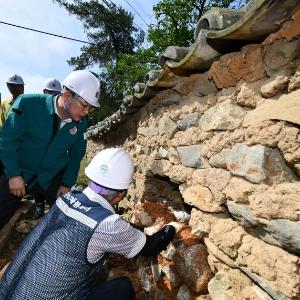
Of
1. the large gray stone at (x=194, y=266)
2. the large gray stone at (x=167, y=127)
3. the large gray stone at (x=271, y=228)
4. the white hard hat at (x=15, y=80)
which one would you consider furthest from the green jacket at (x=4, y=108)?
the large gray stone at (x=271, y=228)

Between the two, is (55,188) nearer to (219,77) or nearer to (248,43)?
(219,77)

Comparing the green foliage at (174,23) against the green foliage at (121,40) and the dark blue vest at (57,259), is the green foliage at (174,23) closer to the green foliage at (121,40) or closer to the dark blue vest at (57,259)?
the green foliage at (121,40)

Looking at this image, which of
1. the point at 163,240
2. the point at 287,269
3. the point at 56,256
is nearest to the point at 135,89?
the point at 163,240

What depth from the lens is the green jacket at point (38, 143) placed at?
11.1 feet

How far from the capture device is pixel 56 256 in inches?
85.1

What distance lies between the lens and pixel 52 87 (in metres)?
5.81

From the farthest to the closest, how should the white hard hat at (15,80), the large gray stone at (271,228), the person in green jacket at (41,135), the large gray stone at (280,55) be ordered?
the white hard hat at (15,80) < the person in green jacket at (41,135) < the large gray stone at (280,55) < the large gray stone at (271,228)

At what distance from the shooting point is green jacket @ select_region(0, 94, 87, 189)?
3373 mm

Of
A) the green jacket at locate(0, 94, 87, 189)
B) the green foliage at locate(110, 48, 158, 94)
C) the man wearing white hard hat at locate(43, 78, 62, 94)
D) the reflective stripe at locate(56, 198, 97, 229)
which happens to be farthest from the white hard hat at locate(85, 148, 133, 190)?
the green foliage at locate(110, 48, 158, 94)

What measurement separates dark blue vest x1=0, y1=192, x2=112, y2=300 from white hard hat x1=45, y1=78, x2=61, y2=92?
3.88m

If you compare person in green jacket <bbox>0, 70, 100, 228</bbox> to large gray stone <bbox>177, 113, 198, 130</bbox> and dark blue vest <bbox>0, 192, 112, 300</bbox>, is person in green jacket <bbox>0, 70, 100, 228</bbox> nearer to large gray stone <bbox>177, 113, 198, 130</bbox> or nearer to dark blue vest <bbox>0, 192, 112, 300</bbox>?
large gray stone <bbox>177, 113, 198, 130</bbox>

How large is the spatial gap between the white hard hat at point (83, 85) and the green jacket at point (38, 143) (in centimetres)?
36

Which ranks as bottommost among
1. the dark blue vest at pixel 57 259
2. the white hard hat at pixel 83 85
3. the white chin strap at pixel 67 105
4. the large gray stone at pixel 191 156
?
the dark blue vest at pixel 57 259

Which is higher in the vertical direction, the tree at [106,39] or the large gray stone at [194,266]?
the tree at [106,39]
